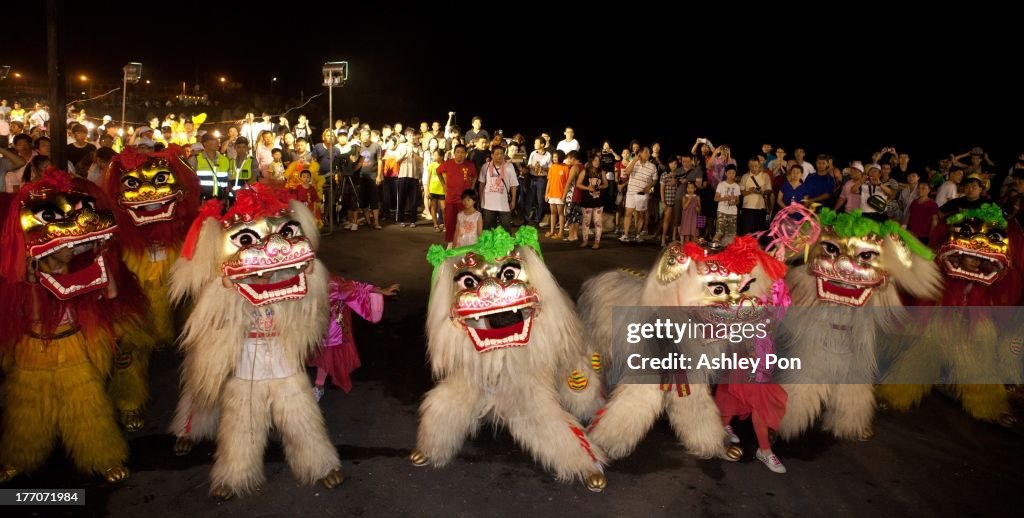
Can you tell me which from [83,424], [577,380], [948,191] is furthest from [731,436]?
[948,191]

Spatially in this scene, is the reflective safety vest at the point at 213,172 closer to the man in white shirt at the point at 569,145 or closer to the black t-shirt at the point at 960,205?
the man in white shirt at the point at 569,145

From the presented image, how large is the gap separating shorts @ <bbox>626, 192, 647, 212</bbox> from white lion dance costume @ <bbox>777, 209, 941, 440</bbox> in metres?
6.54

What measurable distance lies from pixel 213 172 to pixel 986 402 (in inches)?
370

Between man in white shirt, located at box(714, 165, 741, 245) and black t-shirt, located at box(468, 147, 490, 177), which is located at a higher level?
black t-shirt, located at box(468, 147, 490, 177)

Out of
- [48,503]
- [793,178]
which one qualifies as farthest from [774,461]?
[793,178]

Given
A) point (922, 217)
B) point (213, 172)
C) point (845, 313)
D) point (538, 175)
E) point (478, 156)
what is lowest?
point (845, 313)

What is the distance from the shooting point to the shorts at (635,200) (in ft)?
36.4

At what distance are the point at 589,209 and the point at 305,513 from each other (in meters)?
8.05

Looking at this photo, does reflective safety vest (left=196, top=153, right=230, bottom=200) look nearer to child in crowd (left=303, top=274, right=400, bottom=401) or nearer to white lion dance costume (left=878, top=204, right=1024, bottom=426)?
child in crowd (left=303, top=274, right=400, bottom=401)

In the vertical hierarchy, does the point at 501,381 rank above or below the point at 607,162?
below

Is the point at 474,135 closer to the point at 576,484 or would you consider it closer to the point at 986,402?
the point at 986,402

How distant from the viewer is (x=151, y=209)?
206 inches

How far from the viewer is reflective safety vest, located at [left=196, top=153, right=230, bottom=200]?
9686 mm

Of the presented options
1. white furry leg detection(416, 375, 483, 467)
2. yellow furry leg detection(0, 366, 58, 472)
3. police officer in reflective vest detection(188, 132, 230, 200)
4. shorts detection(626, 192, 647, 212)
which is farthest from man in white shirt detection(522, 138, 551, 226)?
yellow furry leg detection(0, 366, 58, 472)
